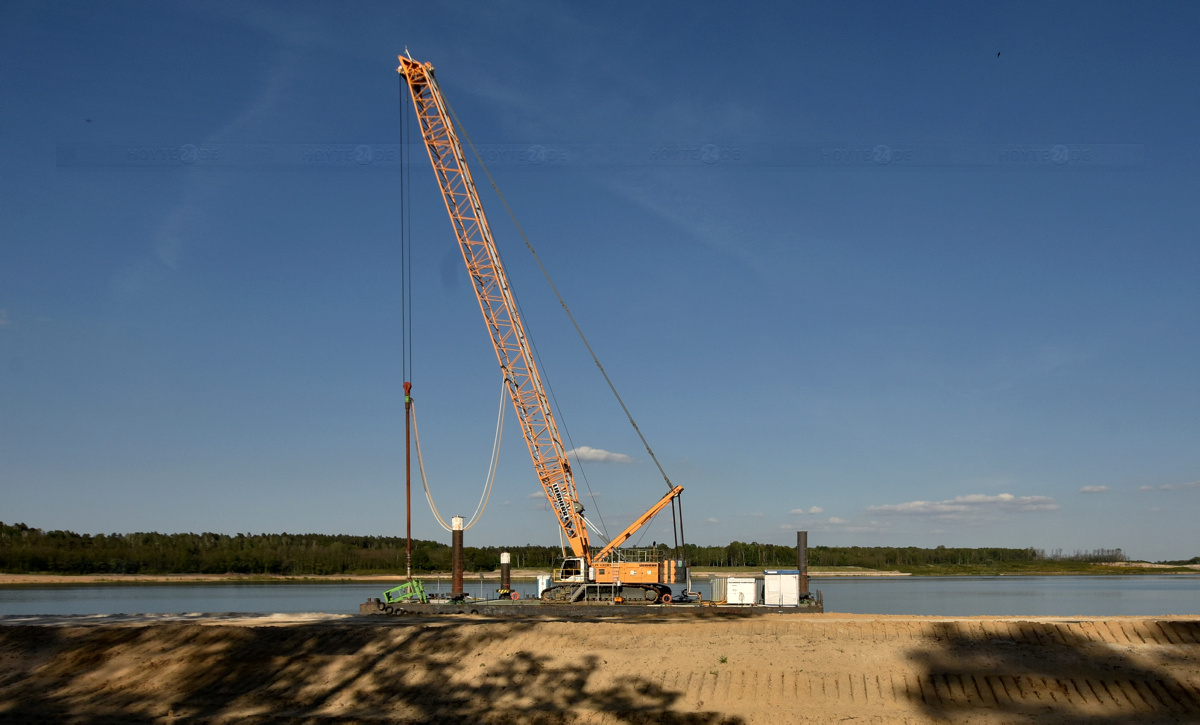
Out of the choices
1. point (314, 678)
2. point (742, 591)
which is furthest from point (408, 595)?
point (314, 678)

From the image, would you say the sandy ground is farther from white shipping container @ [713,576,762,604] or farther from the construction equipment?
the construction equipment

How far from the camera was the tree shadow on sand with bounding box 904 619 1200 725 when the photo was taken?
21.0m

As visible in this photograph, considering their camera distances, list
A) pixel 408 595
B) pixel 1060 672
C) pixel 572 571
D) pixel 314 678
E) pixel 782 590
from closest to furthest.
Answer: pixel 1060 672 → pixel 314 678 → pixel 782 590 → pixel 408 595 → pixel 572 571

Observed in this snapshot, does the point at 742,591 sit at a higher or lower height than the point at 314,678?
higher

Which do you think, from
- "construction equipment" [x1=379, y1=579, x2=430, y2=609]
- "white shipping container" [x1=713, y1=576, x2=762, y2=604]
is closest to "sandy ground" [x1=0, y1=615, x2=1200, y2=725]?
"white shipping container" [x1=713, y1=576, x2=762, y2=604]

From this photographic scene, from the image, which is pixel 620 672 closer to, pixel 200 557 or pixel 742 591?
pixel 742 591

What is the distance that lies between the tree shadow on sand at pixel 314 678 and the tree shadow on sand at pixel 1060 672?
6.29m

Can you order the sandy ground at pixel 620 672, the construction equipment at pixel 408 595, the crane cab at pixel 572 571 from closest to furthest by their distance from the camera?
the sandy ground at pixel 620 672 < the construction equipment at pixel 408 595 < the crane cab at pixel 572 571

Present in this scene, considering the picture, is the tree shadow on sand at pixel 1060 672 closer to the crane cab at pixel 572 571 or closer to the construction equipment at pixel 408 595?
the crane cab at pixel 572 571

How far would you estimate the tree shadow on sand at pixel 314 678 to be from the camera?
22562mm

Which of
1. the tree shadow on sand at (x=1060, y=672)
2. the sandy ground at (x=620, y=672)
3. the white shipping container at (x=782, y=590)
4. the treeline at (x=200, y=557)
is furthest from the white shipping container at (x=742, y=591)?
the treeline at (x=200, y=557)

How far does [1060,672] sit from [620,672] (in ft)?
38.0

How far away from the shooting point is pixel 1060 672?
22688mm

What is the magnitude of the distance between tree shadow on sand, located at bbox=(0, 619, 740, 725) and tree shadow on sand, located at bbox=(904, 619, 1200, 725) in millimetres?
6288
